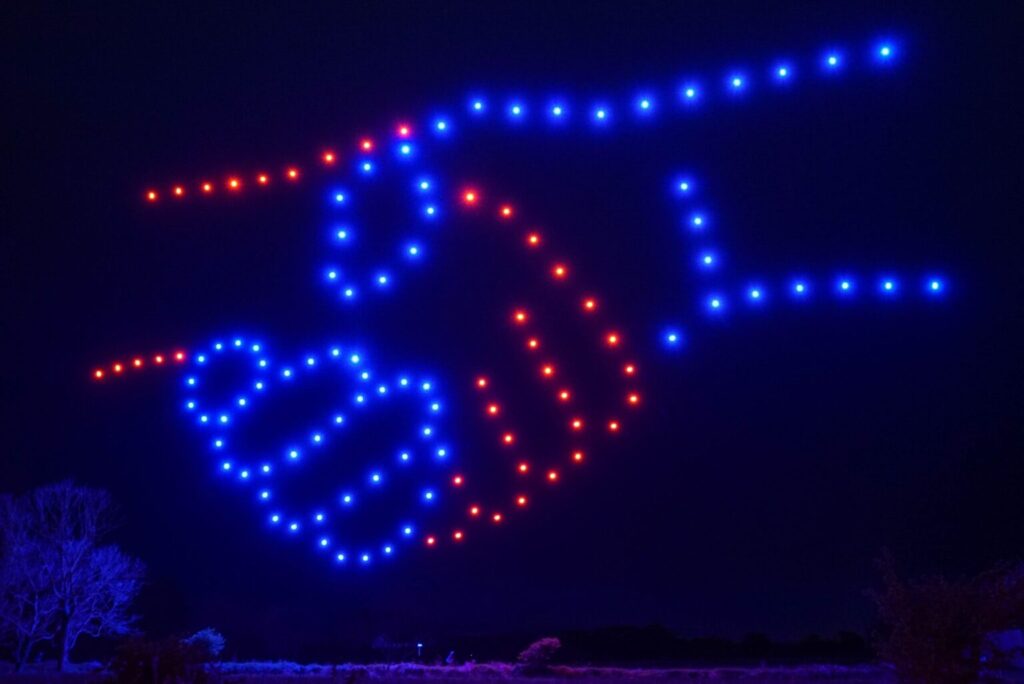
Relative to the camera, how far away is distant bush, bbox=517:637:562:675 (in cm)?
940

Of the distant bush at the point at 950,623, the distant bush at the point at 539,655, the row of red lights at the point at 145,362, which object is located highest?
the row of red lights at the point at 145,362

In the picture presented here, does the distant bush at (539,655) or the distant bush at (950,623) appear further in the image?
the distant bush at (539,655)

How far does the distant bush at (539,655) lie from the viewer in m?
9.40

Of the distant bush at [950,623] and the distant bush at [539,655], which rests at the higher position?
the distant bush at [950,623]

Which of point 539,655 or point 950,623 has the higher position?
point 950,623

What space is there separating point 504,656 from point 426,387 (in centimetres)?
307

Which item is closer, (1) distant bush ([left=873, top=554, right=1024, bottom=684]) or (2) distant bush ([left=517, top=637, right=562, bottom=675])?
(1) distant bush ([left=873, top=554, right=1024, bottom=684])

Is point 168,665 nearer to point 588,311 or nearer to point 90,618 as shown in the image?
point 588,311

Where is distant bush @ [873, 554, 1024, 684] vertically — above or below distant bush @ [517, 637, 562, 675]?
above

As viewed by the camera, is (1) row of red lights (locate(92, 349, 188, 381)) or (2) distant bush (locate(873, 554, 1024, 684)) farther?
(1) row of red lights (locate(92, 349, 188, 381))

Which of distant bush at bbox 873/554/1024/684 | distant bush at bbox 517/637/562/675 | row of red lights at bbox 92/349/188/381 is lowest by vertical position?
distant bush at bbox 517/637/562/675

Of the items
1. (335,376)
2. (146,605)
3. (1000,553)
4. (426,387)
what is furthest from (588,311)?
(146,605)

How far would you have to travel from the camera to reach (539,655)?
9578mm

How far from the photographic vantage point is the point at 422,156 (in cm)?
1051
